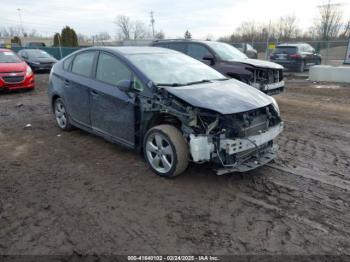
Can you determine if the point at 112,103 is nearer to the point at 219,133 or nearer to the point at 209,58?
the point at 219,133

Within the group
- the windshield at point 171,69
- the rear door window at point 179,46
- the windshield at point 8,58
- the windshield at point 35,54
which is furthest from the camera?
the windshield at point 35,54

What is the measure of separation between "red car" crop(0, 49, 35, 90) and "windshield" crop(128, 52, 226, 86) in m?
7.57

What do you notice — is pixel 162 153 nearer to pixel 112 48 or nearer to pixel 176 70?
pixel 176 70

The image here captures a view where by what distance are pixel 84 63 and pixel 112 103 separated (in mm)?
1276

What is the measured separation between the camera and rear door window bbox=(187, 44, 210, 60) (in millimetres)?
8734

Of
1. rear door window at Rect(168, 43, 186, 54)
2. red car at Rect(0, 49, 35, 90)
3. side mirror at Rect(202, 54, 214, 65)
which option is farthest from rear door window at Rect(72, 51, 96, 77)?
red car at Rect(0, 49, 35, 90)

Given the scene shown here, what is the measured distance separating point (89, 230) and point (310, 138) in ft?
14.6

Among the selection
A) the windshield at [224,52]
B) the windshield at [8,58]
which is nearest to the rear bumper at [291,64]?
the windshield at [224,52]

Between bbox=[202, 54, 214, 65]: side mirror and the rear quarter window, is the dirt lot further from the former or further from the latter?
bbox=[202, 54, 214, 65]: side mirror

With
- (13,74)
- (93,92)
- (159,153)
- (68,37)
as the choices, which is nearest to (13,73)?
(13,74)

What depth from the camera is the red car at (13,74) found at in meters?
10.2

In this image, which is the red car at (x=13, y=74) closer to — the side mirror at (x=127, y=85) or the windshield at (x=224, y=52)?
the windshield at (x=224, y=52)

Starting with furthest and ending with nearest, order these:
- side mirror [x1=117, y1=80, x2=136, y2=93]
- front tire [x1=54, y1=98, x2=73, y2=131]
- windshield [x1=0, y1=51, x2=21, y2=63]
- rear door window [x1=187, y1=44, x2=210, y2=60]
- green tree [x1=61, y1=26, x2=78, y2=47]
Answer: green tree [x1=61, y1=26, x2=78, y2=47]
windshield [x1=0, y1=51, x2=21, y2=63]
rear door window [x1=187, y1=44, x2=210, y2=60]
front tire [x1=54, y1=98, x2=73, y2=131]
side mirror [x1=117, y1=80, x2=136, y2=93]

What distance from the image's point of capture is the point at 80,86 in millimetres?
5105
